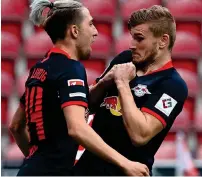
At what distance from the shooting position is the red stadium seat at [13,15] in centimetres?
638

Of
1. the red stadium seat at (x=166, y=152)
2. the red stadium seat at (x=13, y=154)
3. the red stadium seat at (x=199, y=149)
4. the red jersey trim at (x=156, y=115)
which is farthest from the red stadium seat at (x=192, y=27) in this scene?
the red jersey trim at (x=156, y=115)

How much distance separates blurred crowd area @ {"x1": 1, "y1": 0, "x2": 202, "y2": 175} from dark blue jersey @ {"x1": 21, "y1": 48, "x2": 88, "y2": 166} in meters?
3.06

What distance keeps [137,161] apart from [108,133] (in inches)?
6.4

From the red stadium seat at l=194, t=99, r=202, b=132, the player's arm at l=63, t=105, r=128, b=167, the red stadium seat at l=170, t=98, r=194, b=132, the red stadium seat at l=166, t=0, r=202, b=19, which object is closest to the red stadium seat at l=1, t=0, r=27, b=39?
the red stadium seat at l=166, t=0, r=202, b=19

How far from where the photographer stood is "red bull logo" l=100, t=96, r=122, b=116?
10.0 ft

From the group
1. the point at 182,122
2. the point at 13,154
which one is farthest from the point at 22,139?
the point at 182,122

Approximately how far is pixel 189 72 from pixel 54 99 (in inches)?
133

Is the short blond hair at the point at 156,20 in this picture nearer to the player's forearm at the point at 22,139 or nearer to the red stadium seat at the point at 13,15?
the player's forearm at the point at 22,139

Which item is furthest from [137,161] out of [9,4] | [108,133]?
[9,4]

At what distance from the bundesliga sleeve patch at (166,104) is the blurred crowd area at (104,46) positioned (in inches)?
114

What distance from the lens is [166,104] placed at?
9.78ft

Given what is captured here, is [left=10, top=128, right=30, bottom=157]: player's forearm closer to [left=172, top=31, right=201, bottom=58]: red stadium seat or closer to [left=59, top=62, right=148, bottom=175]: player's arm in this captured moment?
[left=59, top=62, right=148, bottom=175]: player's arm

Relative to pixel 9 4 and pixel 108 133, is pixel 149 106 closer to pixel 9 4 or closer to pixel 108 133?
pixel 108 133

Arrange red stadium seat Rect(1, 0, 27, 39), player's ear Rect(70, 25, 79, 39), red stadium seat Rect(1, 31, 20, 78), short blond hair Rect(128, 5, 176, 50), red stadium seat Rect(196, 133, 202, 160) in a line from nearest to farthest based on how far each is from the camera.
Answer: player's ear Rect(70, 25, 79, 39)
short blond hair Rect(128, 5, 176, 50)
red stadium seat Rect(196, 133, 202, 160)
red stadium seat Rect(1, 31, 20, 78)
red stadium seat Rect(1, 0, 27, 39)
